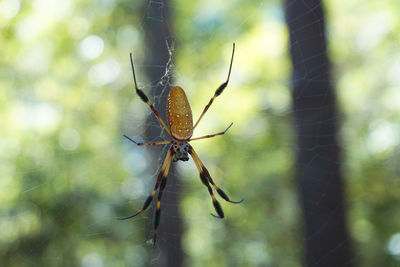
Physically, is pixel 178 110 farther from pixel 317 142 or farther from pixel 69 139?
pixel 69 139

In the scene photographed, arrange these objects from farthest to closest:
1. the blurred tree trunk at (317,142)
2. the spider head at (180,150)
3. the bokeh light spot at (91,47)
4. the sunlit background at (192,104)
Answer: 1. the bokeh light spot at (91,47)
2. the sunlit background at (192,104)
3. the blurred tree trunk at (317,142)
4. the spider head at (180,150)

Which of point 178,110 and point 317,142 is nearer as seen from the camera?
point 178,110

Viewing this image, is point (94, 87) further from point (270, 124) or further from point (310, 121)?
point (310, 121)

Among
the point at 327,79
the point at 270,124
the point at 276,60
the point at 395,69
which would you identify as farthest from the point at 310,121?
the point at 395,69

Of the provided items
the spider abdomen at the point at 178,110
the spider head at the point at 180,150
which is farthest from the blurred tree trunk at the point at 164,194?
the spider abdomen at the point at 178,110

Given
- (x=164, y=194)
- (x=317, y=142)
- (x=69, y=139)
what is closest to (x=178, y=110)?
(x=164, y=194)

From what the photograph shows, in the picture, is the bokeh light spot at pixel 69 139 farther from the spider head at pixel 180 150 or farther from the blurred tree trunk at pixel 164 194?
the spider head at pixel 180 150

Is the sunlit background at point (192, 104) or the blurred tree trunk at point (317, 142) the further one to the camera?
the sunlit background at point (192, 104)
